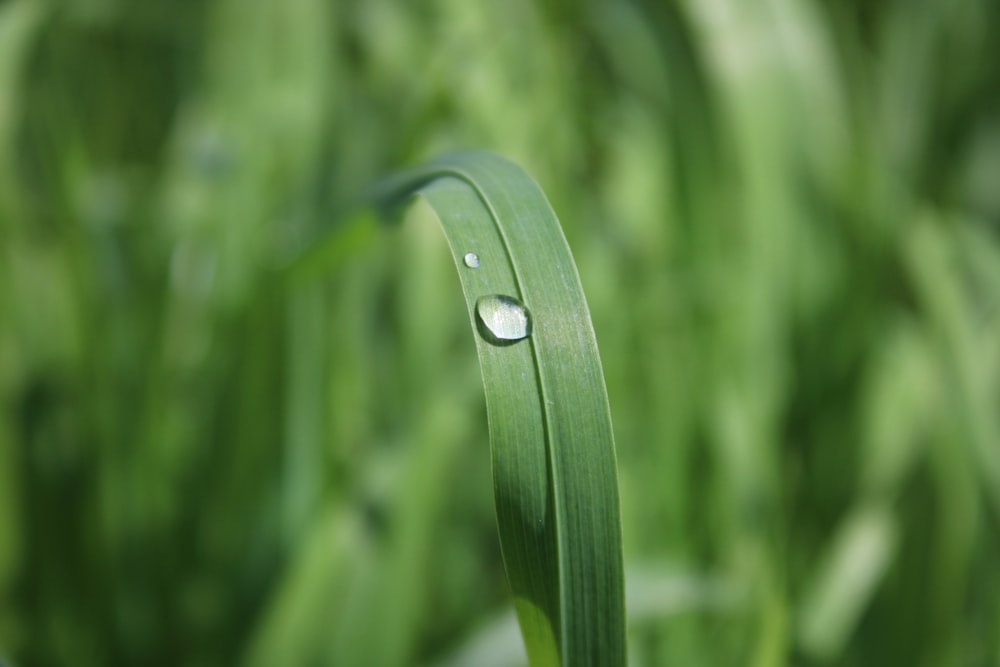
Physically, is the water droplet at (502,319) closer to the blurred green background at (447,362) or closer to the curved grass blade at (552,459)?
the curved grass blade at (552,459)

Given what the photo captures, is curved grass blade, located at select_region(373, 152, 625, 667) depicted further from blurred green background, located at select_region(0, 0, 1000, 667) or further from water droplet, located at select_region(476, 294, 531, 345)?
blurred green background, located at select_region(0, 0, 1000, 667)

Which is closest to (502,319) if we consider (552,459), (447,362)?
(552,459)

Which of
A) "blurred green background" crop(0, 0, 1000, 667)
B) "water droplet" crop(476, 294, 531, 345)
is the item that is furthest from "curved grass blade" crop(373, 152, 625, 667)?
"blurred green background" crop(0, 0, 1000, 667)

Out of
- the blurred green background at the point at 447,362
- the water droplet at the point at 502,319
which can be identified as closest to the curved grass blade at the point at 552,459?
the water droplet at the point at 502,319

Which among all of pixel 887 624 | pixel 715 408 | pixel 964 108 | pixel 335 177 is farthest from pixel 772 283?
pixel 964 108

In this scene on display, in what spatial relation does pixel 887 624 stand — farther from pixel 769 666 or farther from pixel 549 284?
pixel 549 284

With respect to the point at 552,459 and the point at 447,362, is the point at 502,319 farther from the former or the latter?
the point at 447,362
